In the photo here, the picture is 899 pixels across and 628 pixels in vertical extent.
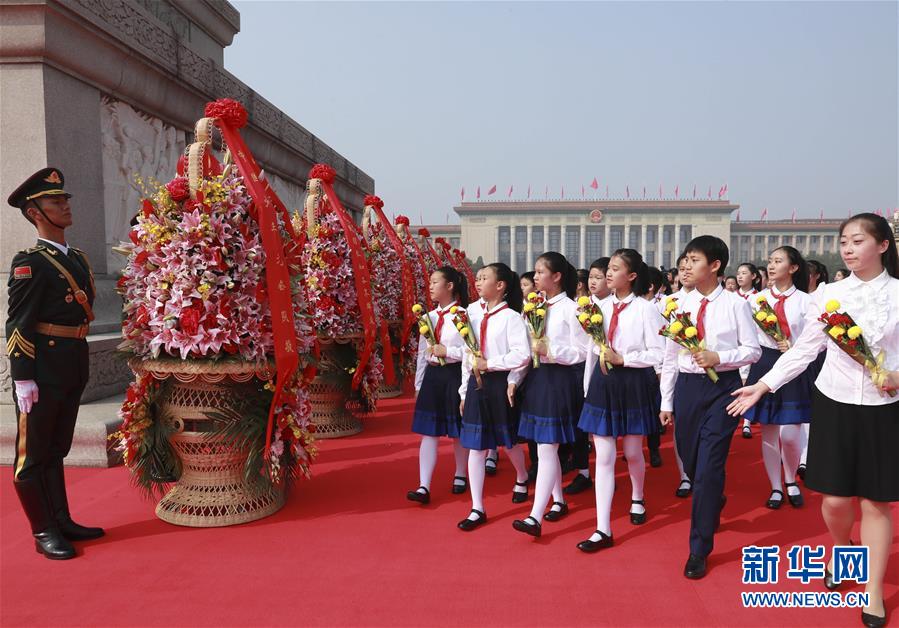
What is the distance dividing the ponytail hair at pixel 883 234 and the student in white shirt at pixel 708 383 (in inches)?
22.8

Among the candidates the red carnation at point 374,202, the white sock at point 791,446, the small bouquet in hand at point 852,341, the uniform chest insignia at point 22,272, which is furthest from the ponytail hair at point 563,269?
the red carnation at point 374,202

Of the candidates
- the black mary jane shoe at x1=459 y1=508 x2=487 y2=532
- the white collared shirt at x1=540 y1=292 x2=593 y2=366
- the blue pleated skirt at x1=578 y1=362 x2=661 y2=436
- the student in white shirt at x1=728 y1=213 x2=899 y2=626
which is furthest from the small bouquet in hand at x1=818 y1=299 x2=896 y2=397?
the black mary jane shoe at x1=459 y1=508 x2=487 y2=532

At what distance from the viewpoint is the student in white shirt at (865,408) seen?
2395 mm

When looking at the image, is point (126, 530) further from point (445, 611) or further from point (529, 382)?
point (529, 382)

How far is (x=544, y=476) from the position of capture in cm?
334

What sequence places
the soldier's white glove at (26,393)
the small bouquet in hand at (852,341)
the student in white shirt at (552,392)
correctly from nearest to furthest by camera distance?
the small bouquet in hand at (852,341), the soldier's white glove at (26,393), the student in white shirt at (552,392)

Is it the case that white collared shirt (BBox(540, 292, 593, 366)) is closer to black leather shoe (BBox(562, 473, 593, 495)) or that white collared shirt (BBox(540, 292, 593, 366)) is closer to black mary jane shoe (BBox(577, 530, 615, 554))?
black mary jane shoe (BBox(577, 530, 615, 554))

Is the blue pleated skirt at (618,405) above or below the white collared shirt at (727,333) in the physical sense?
below

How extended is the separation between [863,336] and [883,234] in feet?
1.42

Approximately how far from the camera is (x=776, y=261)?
453 cm

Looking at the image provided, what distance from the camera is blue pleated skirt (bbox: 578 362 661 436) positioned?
11.2ft

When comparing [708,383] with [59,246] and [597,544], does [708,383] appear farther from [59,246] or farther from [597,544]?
[59,246]

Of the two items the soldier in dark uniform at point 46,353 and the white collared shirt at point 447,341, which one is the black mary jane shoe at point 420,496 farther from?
the soldier in dark uniform at point 46,353

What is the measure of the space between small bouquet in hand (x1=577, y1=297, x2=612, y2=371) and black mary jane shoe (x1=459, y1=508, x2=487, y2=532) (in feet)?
3.73
